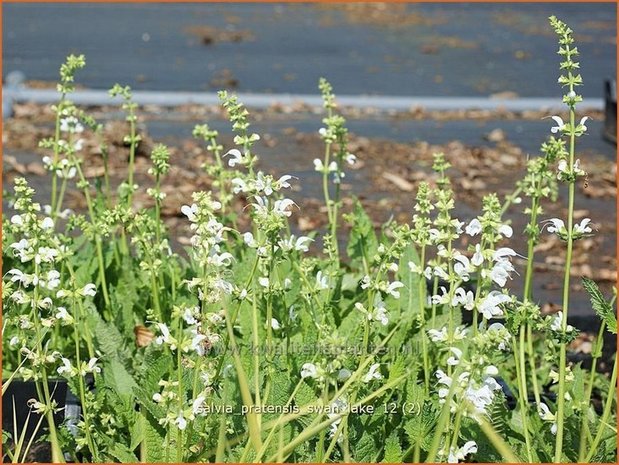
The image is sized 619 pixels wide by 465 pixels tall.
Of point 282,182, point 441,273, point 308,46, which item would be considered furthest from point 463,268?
point 308,46

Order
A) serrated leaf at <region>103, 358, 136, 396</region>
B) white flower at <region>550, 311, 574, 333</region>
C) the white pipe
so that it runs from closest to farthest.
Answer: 1. white flower at <region>550, 311, 574, 333</region>
2. serrated leaf at <region>103, 358, 136, 396</region>
3. the white pipe

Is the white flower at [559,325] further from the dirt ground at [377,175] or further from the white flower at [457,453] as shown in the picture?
the dirt ground at [377,175]

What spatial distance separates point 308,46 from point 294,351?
884 cm

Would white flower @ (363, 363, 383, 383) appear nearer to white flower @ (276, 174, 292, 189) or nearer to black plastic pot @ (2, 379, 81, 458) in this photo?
white flower @ (276, 174, 292, 189)

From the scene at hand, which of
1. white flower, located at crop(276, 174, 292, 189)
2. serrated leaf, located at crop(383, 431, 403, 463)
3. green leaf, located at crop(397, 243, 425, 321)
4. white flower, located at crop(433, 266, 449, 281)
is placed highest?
white flower, located at crop(276, 174, 292, 189)

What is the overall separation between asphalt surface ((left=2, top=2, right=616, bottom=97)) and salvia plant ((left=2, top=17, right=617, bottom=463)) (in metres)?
6.20

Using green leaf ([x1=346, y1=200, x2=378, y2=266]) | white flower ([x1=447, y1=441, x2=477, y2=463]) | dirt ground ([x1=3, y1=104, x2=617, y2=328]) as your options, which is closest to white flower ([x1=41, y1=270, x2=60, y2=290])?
white flower ([x1=447, y1=441, x2=477, y2=463])

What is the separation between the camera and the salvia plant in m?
2.11

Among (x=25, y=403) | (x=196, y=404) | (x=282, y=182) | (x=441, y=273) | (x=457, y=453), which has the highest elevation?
(x=282, y=182)

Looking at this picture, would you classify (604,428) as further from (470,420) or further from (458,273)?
(458,273)

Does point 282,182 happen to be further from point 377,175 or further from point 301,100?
point 301,100

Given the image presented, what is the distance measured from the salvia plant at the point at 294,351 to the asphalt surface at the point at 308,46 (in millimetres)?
6198

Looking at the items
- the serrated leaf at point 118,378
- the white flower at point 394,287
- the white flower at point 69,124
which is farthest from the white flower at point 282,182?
the white flower at point 69,124

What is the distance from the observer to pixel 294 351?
265cm
